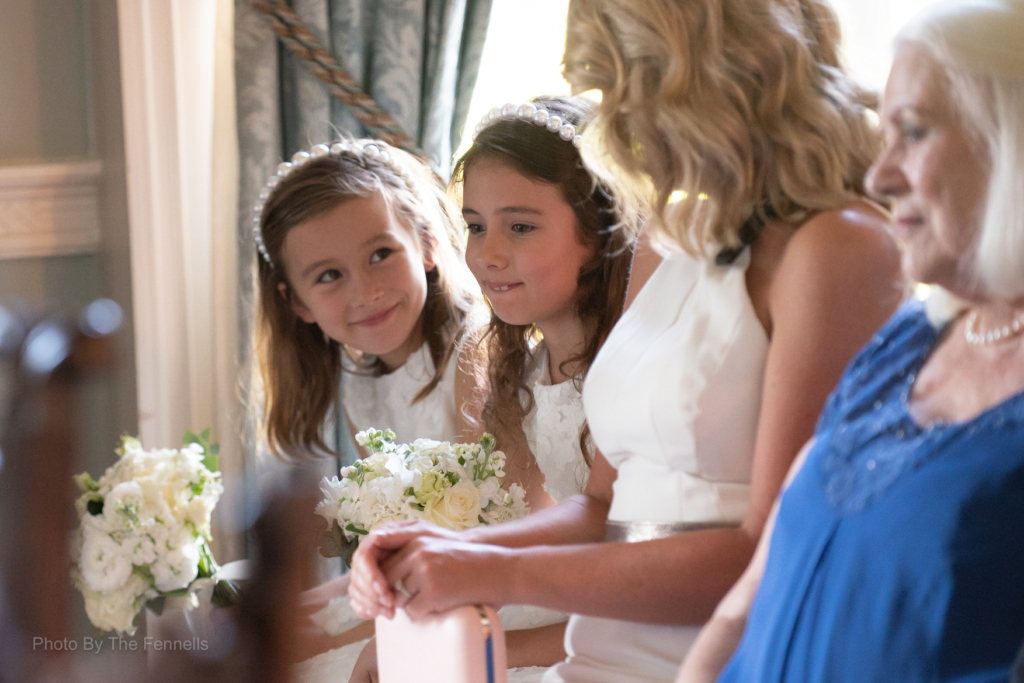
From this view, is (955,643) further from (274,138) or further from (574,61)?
(274,138)

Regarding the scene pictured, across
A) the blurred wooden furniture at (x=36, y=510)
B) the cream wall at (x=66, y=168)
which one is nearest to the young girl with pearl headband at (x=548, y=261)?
the blurred wooden furniture at (x=36, y=510)

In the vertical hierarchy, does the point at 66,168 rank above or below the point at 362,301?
above

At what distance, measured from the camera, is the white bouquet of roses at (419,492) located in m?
1.30

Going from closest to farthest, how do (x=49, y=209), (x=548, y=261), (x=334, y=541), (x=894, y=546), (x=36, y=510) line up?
(x=894, y=546)
(x=36, y=510)
(x=334, y=541)
(x=548, y=261)
(x=49, y=209)

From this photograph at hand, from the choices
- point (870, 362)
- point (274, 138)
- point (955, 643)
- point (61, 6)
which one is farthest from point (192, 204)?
point (955, 643)

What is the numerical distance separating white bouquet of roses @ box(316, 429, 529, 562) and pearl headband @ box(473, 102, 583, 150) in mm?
497

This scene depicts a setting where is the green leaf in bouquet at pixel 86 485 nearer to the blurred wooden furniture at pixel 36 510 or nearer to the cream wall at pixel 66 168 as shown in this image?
the blurred wooden furniture at pixel 36 510

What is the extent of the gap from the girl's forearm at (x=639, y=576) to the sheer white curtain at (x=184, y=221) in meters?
1.19

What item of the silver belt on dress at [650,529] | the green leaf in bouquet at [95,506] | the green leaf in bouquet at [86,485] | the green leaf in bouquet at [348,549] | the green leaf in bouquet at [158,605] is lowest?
the green leaf in bouquet at [348,549]

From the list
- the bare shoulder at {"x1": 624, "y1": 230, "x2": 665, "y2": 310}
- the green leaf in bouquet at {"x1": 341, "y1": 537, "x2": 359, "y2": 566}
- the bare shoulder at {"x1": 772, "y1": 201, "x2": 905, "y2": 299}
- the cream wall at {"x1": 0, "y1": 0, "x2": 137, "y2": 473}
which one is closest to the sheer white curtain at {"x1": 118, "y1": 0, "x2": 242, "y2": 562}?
the cream wall at {"x1": 0, "y1": 0, "x2": 137, "y2": 473}

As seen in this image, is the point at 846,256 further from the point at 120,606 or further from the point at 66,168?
the point at 66,168

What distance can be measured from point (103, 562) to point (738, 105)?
0.88 metres

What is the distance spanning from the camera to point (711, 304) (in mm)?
1002

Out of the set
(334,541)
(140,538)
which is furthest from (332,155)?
(140,538)
